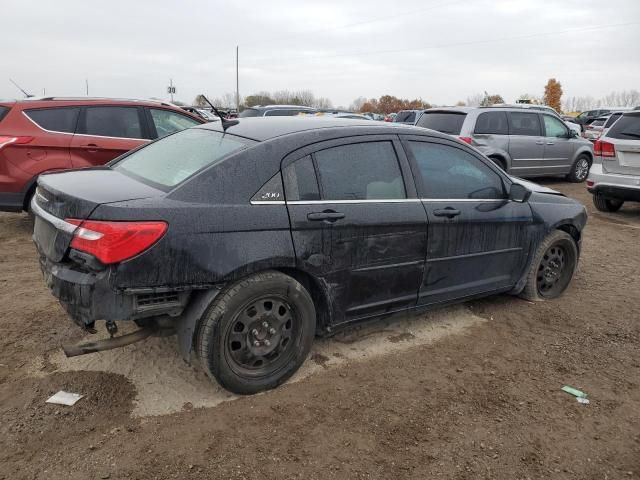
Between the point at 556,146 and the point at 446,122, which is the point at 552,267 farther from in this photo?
the point at 556,146

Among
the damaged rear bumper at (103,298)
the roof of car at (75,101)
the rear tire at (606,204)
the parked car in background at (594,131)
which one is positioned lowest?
the rear tire at (606,204)

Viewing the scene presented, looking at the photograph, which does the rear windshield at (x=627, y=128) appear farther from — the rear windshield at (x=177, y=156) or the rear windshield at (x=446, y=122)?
the rear windshield at (x=177, y=156)

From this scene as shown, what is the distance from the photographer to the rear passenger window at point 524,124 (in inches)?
423

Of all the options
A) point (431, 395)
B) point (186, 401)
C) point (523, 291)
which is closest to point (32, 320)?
point (186, 401)

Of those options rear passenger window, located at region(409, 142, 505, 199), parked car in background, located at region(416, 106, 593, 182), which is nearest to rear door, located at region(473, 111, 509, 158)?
parked car in background, located at region(416, 106, 593, 182)

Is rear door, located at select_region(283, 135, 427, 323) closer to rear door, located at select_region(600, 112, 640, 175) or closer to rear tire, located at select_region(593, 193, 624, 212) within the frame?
rear door, located at select_region(600, 112, 640, 175)

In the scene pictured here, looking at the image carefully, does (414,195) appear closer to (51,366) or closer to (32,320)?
(51,366)

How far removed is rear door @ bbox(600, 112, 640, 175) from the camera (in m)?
7.86

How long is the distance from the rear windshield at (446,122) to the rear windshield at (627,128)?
2.64 metres

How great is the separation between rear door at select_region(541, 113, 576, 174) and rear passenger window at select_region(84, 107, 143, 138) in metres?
8.60

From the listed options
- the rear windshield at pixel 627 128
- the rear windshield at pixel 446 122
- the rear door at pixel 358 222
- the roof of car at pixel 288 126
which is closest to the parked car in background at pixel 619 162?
the rear windshield at pixel 627 128

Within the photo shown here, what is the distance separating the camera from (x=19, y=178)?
6.01 meters

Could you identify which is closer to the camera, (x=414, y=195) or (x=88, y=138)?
Answer: (x=414, y=195)

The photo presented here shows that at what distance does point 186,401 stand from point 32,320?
1.70 m
